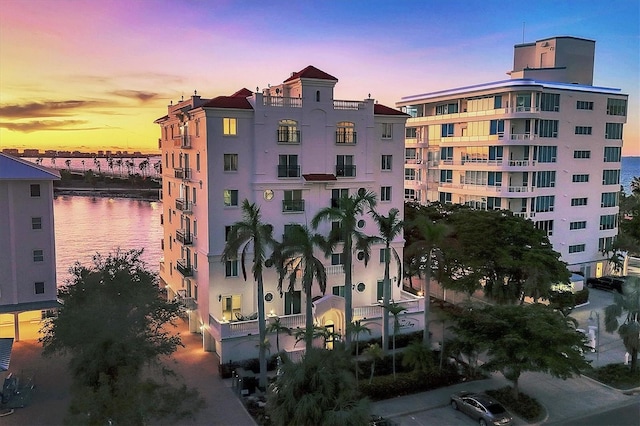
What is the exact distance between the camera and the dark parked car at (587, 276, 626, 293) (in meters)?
42.4

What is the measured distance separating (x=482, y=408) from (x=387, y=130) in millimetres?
17744

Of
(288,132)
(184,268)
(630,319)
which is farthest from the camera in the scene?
(184,268)

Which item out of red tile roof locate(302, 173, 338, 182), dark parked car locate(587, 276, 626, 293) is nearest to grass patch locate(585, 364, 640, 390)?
red tile roof locate(302, 173, 338, 182)

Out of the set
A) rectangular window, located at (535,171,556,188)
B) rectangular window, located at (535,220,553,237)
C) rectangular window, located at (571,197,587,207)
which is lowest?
rectangular window, located at (535,220,553,237)

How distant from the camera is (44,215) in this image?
2961 cm

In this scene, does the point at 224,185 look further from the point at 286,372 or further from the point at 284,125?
→ the point at 286,372

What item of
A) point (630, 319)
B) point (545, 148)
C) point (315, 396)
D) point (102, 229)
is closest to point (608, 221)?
point (545, 148)

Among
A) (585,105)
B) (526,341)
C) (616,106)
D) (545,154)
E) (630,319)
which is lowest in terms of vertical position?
(630,319)

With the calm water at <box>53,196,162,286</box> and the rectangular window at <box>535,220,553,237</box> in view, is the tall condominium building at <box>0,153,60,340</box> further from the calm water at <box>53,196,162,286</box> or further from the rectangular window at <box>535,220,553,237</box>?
the rectangular window at <box>535,220,553,237</box>

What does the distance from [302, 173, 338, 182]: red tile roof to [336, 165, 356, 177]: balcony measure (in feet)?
2.24

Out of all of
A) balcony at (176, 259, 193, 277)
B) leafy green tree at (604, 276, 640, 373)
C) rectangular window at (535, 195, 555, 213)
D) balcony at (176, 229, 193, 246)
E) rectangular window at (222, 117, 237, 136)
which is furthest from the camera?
rectangular window at (535, 195, 555, 213)

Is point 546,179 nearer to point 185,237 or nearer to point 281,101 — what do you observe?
point 281,101

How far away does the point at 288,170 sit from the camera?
97.2 ft

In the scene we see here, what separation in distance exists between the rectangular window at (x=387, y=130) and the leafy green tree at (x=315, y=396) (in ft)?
61.4
